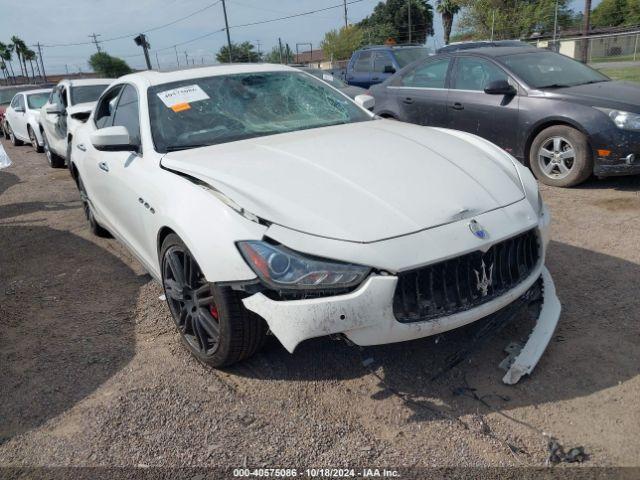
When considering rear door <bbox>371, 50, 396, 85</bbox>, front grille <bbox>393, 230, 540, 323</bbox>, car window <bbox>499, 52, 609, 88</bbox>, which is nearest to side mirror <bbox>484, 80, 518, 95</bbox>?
car window <bbox>499, 52, 609, 88</bbox>

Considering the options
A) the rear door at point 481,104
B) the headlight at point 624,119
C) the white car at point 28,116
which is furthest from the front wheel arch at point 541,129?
the white car at point 28,116

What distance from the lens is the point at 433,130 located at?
3.63 meters

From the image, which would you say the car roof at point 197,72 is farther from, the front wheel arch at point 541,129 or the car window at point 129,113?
the front wheel arch at point 541,129

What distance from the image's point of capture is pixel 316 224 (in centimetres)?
234

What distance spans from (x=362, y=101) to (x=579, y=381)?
2.63 meters

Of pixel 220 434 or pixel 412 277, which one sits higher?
pixel 412 277

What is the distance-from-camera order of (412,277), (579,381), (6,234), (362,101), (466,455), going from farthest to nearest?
(6,234), (362,101), (579,381), (412,277), (466,455)

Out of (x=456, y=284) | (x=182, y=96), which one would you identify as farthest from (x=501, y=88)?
(x=456, y=284)

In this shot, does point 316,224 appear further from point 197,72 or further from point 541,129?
point 541,129

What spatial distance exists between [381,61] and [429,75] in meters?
5.84

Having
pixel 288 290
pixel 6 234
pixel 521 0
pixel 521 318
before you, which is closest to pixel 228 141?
pixel 288 290

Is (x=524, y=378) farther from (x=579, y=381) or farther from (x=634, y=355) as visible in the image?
(x=634, y=355)

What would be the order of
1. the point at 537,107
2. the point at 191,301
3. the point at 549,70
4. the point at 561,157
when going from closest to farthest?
1. the point at 191,301
2. the point at 561,157
3. the point at 537,107
4. the point at 549,70

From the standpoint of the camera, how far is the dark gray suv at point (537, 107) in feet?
17.9
